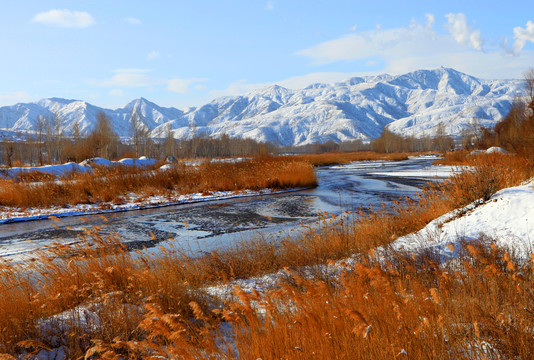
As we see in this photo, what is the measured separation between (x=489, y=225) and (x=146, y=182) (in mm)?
20016

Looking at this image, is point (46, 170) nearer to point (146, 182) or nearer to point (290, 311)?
point (146, 182)

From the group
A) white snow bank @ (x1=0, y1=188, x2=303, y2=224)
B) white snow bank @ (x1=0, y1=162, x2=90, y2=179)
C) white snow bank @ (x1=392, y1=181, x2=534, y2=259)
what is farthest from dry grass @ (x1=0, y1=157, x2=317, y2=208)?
white snow bank @ (x1=392, y1=181, x2=534, y2=259)

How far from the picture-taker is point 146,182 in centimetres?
2333

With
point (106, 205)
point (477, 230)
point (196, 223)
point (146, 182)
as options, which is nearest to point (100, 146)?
point (146, 182)

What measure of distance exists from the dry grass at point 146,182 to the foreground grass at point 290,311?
1457cm

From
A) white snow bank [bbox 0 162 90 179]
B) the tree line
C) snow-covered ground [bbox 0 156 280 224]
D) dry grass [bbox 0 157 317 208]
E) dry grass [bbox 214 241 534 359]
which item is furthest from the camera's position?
the tree line

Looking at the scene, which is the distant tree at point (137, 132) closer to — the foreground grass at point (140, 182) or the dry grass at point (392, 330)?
the foreground grass at point (140, 182)

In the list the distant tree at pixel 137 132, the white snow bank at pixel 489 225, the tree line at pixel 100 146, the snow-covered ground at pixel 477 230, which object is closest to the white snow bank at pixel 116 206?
the snow-covered ground at pixel 477 230

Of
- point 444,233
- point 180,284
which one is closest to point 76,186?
point 180,284

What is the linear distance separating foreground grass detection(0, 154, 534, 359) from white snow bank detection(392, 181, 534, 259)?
895mm

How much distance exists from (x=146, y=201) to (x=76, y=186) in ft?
13.5

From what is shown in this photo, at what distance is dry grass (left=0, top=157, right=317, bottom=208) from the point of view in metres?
18.9

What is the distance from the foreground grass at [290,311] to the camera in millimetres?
2867

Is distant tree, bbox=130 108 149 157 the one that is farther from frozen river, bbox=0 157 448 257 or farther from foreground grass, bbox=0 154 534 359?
foreground grass, bbox=0 154 534 359
